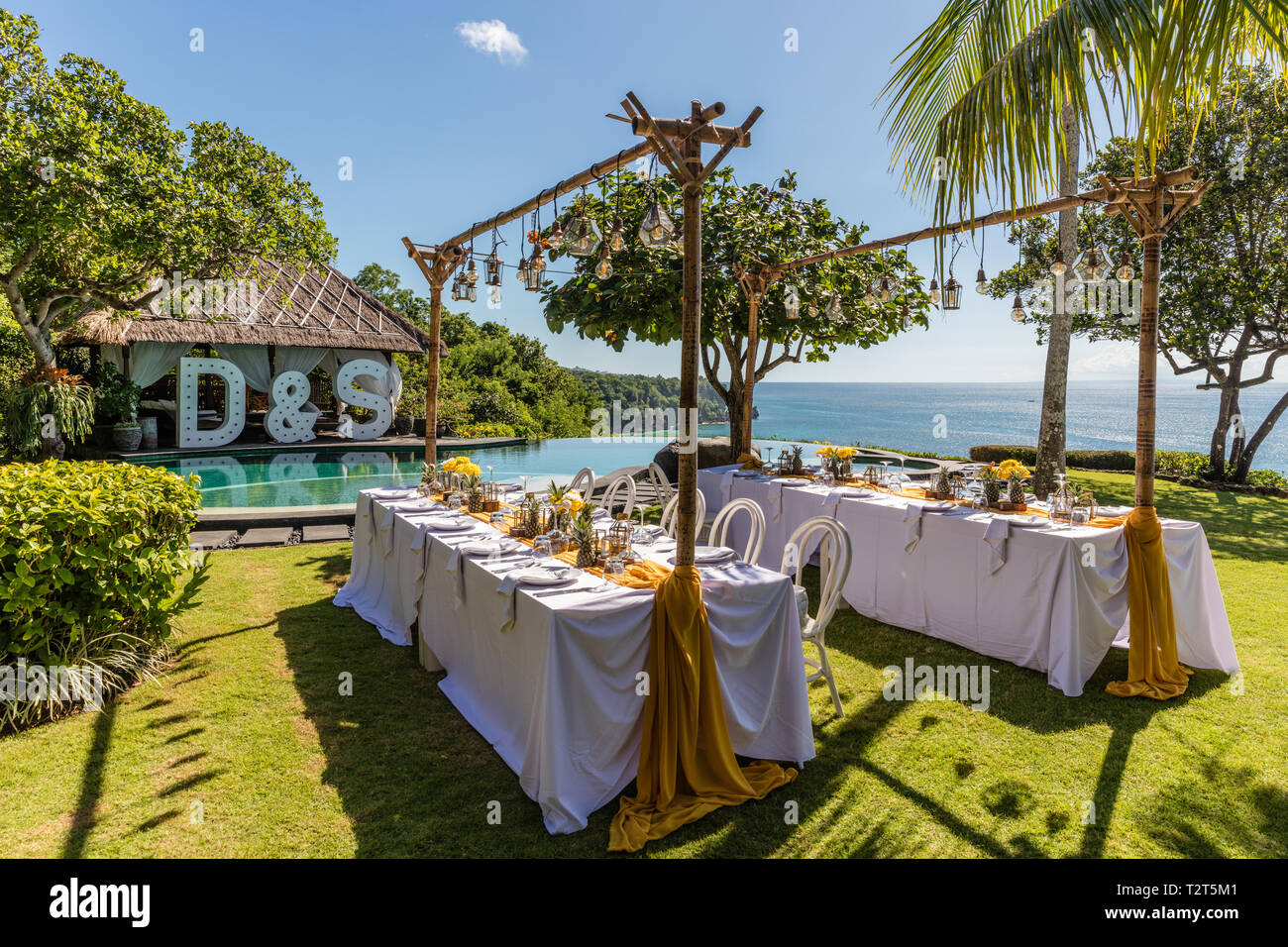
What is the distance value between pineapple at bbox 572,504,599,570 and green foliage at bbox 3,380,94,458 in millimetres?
12824

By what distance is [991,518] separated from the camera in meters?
4.66

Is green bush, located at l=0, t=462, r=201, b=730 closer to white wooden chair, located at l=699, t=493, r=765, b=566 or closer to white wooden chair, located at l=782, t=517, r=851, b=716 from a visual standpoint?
white wooden chair, located at l=699, t=493, r=765, b=566

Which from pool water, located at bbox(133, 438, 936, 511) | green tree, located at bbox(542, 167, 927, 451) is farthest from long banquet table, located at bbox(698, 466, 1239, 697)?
pool water, located at bbox(133, 438, 936, 511)

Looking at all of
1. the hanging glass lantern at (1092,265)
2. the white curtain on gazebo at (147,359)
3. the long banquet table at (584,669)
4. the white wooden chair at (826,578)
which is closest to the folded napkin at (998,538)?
the white wooden chair at (826,578)

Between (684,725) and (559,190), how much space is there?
2.86 m

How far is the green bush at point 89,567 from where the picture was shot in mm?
Result: 3320

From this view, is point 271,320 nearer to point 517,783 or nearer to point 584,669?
point 517,783

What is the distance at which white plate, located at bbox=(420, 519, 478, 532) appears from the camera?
175 inches
